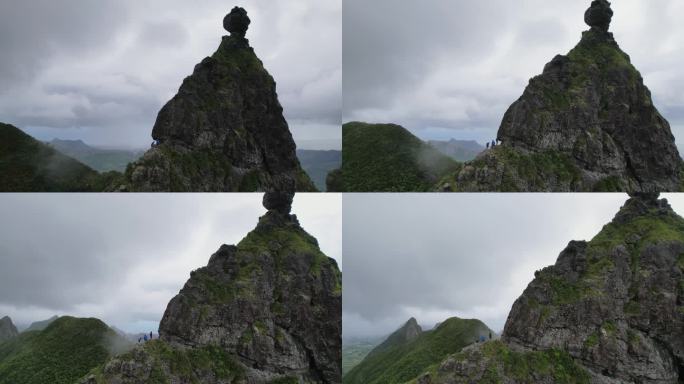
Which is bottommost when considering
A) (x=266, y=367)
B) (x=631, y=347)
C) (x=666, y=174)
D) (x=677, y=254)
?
(x=266, y=367)

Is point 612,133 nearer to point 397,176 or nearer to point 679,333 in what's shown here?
point 679,333

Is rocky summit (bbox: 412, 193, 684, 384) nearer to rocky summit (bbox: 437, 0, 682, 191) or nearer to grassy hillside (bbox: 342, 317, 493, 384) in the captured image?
rocky summit (bbox: 437, 0, 682, 191)

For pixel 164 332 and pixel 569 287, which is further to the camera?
pixel 569 287

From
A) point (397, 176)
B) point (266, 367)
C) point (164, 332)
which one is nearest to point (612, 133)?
point (397, 176)

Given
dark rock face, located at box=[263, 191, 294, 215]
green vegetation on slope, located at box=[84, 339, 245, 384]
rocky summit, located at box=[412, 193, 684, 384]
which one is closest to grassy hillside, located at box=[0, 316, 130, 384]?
green vegetation on slope, located at box=[84, 339, 245, 384]

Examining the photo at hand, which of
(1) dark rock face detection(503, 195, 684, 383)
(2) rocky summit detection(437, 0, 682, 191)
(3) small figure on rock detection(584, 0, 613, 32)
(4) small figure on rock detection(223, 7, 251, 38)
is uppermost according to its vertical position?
(3) small figure on rock detection(584, 0, 613, 32)
